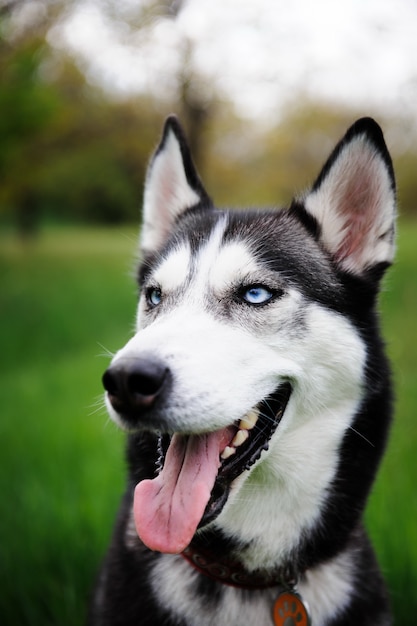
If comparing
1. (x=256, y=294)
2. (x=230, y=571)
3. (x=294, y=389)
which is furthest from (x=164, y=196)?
(x=230, y=571)

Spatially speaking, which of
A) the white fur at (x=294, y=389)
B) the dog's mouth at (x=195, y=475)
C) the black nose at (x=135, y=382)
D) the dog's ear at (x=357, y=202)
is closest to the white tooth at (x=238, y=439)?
the dog's mouth at (x=195, y=475)

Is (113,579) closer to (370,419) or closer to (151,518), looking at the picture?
(151,518)

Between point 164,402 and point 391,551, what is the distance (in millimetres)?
2288

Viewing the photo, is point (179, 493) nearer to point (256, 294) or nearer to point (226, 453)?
point (226, 453)

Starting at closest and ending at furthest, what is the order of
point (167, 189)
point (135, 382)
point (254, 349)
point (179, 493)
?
point (135, 382) < point (179, 493) < point (254, 349) < point (167, 189)

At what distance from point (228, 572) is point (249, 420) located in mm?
685

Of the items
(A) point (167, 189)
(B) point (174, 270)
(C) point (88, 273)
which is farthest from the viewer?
(C) point (88, 273)

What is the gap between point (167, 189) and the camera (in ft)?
10.3

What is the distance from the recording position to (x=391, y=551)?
3.45 meters

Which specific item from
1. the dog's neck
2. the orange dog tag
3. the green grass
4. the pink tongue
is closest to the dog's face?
the pink tongue

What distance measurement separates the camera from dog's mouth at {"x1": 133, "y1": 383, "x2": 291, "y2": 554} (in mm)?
2045

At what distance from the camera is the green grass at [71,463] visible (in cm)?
336

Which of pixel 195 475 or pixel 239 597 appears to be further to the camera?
pixel 239 597

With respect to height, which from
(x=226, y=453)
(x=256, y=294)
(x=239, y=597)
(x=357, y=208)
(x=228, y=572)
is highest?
(x=357, y=208)
